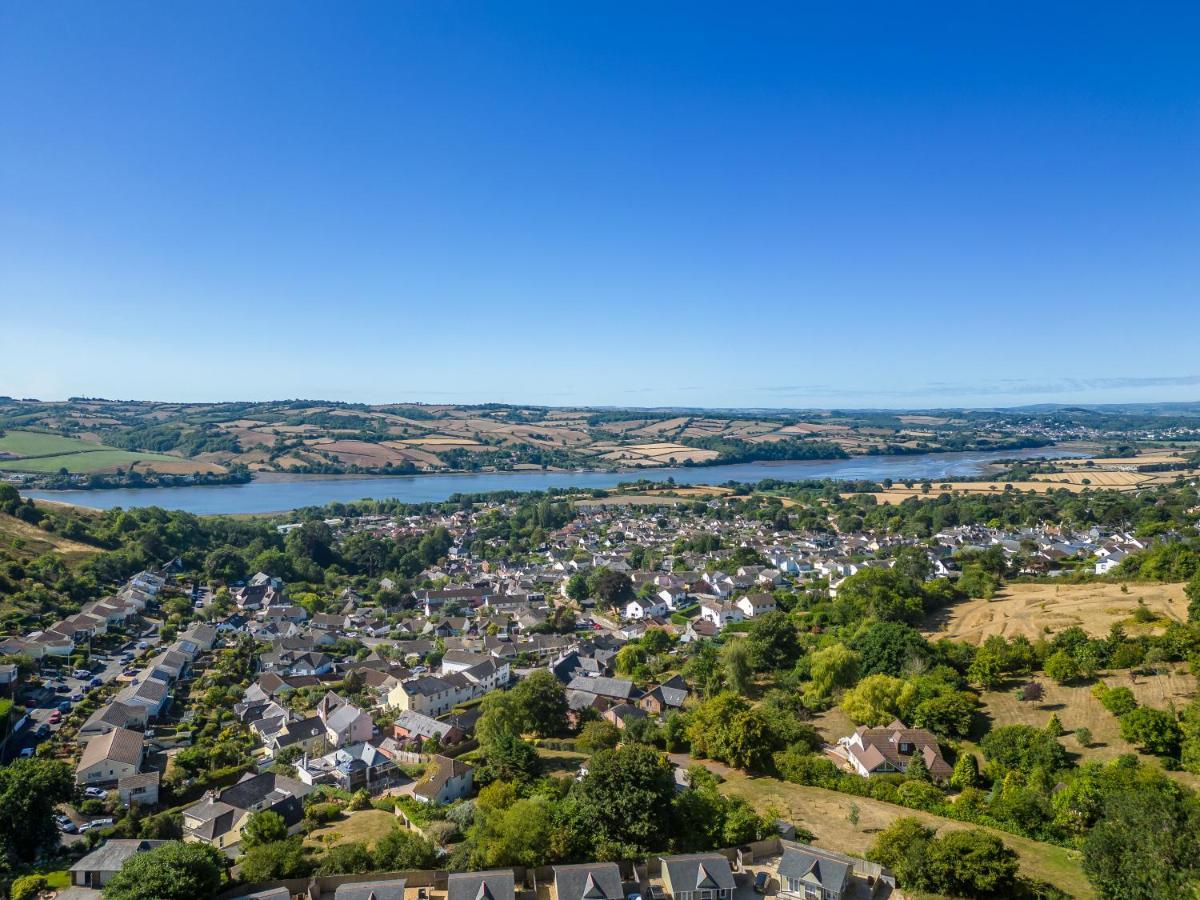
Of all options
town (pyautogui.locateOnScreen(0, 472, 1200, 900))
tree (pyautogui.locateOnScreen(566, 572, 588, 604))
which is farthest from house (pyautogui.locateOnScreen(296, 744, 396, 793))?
tree (pyautogui.locateOnScreen(566, 572, 588, 604))

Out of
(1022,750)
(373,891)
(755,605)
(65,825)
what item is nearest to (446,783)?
(373,891)

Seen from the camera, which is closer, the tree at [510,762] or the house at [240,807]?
the house at [240,807]

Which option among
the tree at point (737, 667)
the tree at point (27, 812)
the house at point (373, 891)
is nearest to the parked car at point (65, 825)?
the tree at point (27, 812)

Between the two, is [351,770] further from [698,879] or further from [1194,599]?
[1194,599]

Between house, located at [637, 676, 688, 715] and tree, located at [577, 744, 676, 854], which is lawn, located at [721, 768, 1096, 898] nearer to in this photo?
tree, located at [577, 744, 676, 854]

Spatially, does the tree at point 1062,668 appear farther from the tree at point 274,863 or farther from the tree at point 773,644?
the tree at point 274,863

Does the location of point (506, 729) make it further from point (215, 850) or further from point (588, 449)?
point (588, 449)
